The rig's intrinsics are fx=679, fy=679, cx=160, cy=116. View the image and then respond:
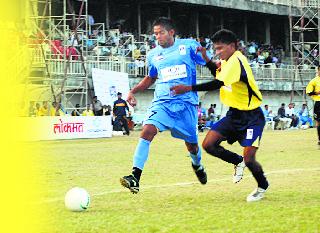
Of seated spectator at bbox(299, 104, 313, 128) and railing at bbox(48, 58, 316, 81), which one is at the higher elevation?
railing at bbox(48, 58, 316, 81)

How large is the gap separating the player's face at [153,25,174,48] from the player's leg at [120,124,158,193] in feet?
3.93

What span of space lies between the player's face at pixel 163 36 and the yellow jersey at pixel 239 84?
1.06 metres

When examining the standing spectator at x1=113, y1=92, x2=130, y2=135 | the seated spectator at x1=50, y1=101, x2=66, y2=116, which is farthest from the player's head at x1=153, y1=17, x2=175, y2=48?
the standing spectator at x1=113, y1=92, x2=130, y2=135

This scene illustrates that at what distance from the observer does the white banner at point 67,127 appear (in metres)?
25.0

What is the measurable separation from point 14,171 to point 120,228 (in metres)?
2.64

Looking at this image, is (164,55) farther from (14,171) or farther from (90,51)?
(90,51)

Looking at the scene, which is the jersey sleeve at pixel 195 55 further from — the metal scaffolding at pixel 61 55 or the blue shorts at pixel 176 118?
the metal scaffolding at pixel 61 55

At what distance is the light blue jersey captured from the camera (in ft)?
29.8

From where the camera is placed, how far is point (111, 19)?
3941cm

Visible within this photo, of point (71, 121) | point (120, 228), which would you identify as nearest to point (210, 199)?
point (120, 228)

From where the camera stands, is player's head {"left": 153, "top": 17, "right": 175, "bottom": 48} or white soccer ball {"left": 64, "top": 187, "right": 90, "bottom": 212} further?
player's head {"left": 153, "top": 17, "right": 175, "bottom": 48}

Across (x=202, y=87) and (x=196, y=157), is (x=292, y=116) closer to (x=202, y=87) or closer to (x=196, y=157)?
(x=196, y=157)

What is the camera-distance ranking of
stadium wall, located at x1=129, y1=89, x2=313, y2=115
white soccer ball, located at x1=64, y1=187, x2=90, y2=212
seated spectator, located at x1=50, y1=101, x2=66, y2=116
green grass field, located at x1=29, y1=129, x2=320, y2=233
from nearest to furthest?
green grass field, located at x1=29, y1=129, x2=320, y2=233 → white soccer ball, located at x1=64, y1=187, x2=90, y2=212 → seated spectator, located at x1=50, y1=101, x2=66, y2=116 → stadium wall, located at x1=129, y1=89, x2=313, y2=115

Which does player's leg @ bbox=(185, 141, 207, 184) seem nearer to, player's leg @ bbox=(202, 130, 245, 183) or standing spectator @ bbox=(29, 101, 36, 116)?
player's leg @ bbox=(202, 130, 245, 183)
